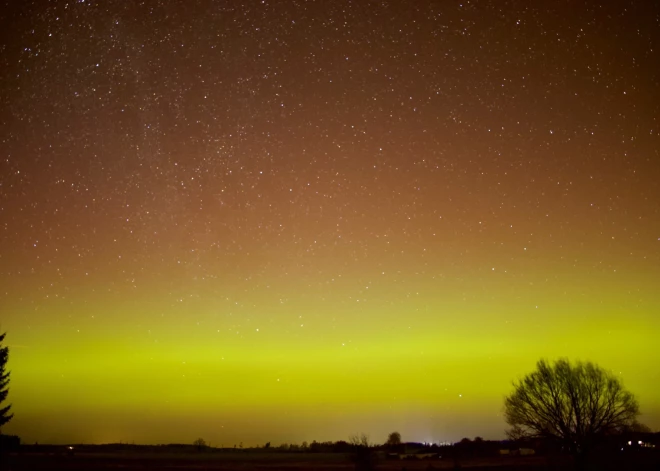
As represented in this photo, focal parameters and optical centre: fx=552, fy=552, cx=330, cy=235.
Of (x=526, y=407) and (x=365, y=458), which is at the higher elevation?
(x=526, y=407)

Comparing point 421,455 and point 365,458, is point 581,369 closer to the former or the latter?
point 365,458

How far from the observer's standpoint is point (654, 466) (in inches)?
Result: 1412

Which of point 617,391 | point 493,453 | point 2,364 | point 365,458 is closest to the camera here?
point 365,458

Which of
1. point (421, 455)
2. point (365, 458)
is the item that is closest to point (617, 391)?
point (365, 458)

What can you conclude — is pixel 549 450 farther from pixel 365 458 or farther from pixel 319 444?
pixel 319 444

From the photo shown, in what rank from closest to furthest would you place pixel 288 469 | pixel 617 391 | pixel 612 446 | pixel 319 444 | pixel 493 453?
1. pixel 617 391
2. pixel 288 469
3. pixel 612 446
4. pixel 493 453
5. pixel 319 444

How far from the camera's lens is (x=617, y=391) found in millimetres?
38188

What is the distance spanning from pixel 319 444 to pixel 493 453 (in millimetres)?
38038

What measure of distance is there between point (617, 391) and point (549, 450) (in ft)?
35.3

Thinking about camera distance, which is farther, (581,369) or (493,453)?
(493,453)

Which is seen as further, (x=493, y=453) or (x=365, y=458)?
(x=493, y=453)

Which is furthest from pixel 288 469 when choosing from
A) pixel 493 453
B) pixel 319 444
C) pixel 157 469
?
pixel 319 444

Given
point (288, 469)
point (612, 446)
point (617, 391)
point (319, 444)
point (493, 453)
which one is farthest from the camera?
point (319, 444)

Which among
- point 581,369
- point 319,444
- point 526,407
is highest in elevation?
point 581,369
